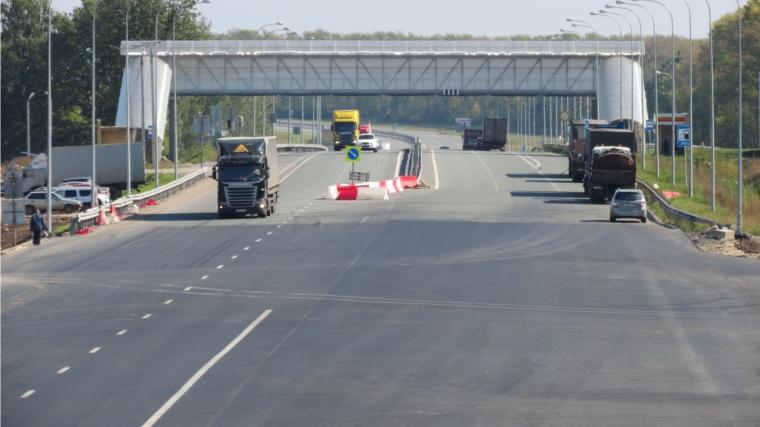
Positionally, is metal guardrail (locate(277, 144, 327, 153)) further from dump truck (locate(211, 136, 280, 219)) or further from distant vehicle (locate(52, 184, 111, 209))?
dump truck (locate(211, 136, 280, 219))

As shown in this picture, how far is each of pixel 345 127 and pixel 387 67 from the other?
379 inches

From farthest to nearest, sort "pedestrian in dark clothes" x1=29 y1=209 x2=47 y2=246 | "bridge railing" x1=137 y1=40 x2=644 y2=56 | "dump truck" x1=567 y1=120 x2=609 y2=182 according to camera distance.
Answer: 1. "bridge railing" x1=137 y1=40 x2=644 y2=56
2. "dump truck" x1=567 y1=120 x2=609 y2=182
3. "pedestrian in dark clothes" x1=29 y1=209 x2=47 y2=246

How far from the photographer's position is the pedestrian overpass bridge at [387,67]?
86.6 metres

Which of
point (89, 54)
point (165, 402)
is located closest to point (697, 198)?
point (165, 402)

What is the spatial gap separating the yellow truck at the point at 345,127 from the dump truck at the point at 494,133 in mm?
13239

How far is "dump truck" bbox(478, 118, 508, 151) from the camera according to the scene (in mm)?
102375

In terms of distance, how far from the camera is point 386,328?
22.1m

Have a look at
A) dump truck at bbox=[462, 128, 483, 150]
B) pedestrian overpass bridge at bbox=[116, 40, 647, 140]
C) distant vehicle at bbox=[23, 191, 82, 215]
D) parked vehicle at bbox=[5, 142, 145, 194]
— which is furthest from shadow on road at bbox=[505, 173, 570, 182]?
dump truck at bbox=[462, 128, 483, 150]

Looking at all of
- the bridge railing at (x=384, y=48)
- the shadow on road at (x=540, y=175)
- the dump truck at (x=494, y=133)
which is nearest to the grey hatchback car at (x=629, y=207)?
the shadow on road at (x=540, y=175)

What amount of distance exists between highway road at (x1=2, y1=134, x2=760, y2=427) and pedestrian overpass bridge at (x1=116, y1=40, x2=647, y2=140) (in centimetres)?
4629

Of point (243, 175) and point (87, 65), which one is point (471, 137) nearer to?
point (87, 65)

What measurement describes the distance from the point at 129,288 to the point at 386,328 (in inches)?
335

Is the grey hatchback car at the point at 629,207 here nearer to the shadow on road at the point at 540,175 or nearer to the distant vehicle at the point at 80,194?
the shadow on road at the point at 540,175

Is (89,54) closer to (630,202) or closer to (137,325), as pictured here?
(630,202)
